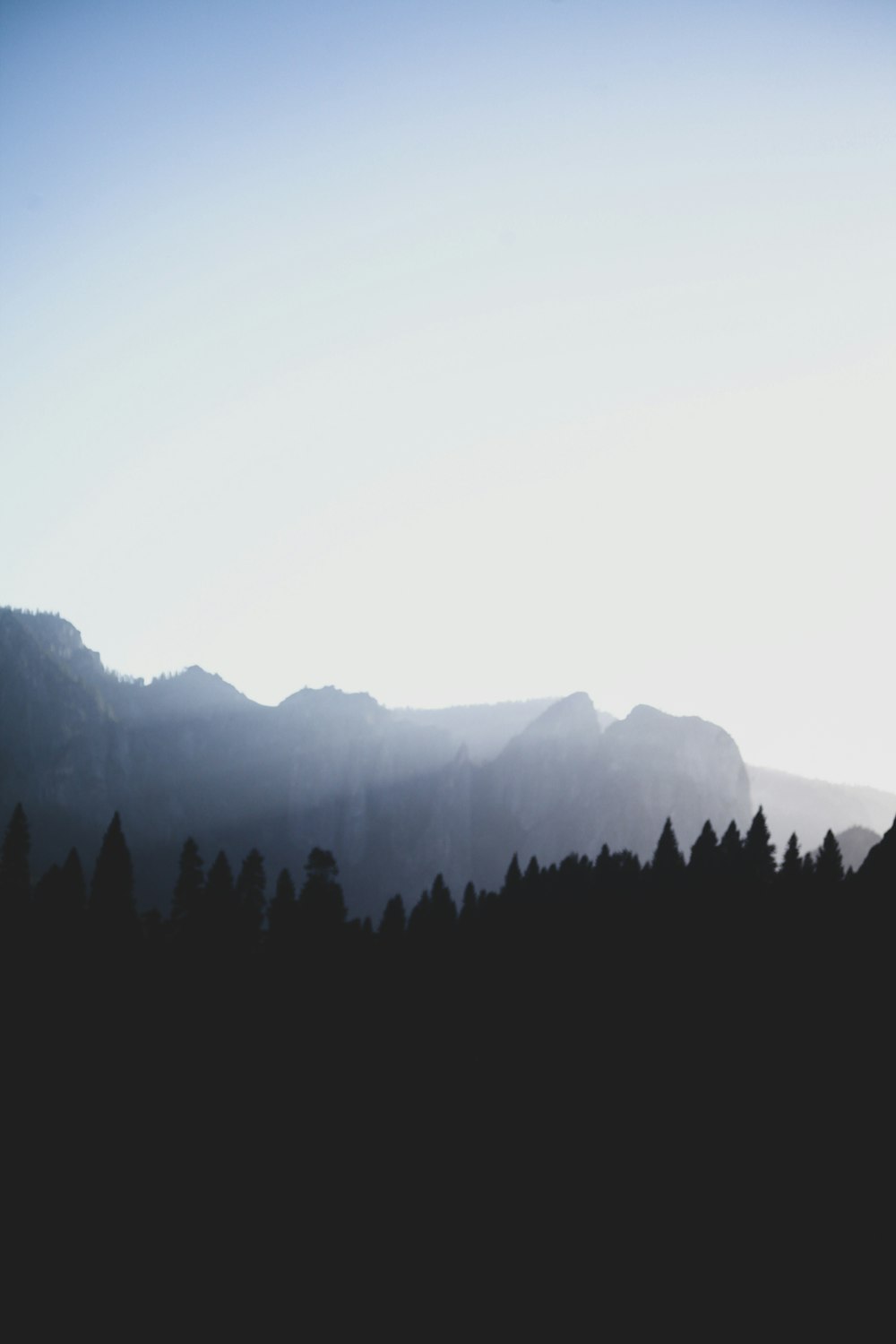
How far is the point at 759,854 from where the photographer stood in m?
92.9

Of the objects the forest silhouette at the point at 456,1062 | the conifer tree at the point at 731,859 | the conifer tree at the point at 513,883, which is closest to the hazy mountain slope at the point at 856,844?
the conifer tree at the point at 731,859

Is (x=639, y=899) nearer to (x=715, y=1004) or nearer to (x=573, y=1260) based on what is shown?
(x=715, y=1004)

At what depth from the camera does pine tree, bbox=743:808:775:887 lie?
8862 centimetres

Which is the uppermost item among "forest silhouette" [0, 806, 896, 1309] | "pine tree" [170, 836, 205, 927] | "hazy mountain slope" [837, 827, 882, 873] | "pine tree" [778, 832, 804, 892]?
"pine tree" [778, 832, 804, 892]

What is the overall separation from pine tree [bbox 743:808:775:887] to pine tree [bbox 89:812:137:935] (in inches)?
1770

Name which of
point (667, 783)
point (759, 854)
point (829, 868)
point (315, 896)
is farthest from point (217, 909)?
point (667, 783)

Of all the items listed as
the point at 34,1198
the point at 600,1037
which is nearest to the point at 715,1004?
the point at 600,1037

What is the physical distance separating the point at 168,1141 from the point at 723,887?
141ft

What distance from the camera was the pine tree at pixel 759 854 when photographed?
88.6 m

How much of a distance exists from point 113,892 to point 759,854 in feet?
167

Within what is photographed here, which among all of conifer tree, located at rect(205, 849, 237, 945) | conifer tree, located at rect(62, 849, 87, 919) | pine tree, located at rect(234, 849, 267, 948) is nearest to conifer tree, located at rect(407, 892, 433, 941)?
pine tree, located at rect(234, 849, 267, 948)

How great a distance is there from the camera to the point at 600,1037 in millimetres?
64750

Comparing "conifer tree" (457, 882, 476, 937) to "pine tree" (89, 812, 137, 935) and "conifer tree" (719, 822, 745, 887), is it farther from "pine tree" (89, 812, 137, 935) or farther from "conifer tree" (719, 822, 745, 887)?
"pine tree" (89, 812, 137, 935)

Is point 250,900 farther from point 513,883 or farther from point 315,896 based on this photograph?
point 513,883
